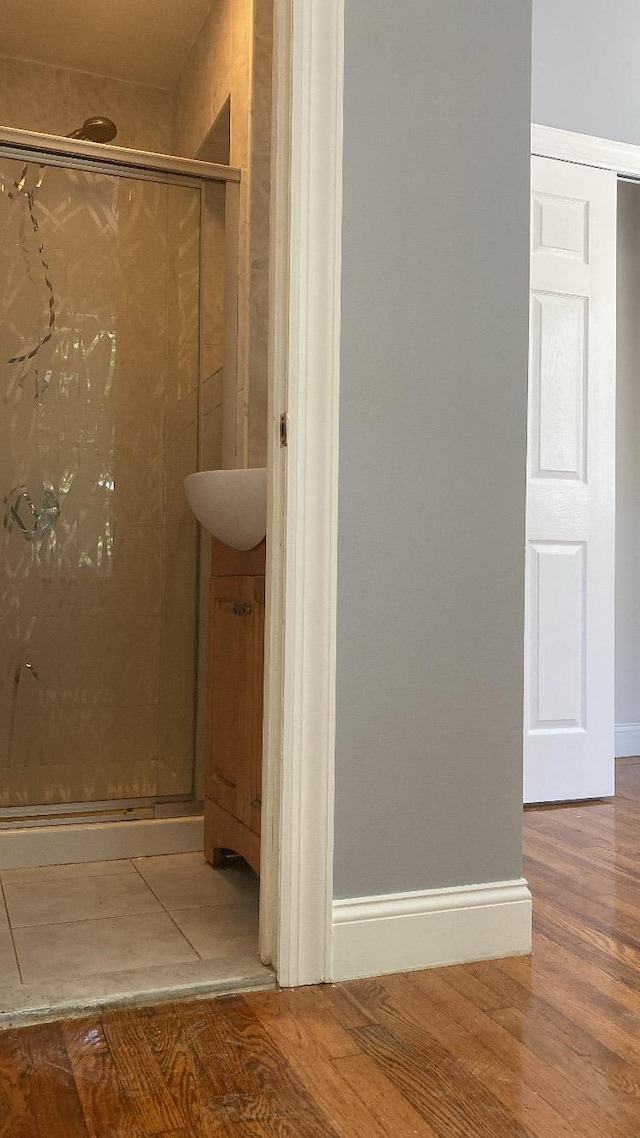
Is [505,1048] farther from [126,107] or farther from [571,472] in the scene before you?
[126,107]

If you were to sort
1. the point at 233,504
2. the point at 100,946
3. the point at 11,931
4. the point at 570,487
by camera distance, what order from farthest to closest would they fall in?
1. the point at 570,487
2. the point at 233,504
3. the point at 11,931
4. the point at 100,946

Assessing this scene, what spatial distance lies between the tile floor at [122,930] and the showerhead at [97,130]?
248cm

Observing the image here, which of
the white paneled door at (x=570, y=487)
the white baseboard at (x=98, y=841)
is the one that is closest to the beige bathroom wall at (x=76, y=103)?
the white paneled door at (x=570, y=487)

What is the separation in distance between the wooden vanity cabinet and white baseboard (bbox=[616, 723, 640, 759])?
6.96 feet

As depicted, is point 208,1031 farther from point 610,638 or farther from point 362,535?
point 610,638

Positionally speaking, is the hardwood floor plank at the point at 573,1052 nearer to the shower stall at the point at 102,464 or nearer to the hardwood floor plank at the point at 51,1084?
the hardwood floor plank at the point at 51,1084

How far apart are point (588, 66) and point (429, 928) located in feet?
9.19

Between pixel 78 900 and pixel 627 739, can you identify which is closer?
pixel 78 900

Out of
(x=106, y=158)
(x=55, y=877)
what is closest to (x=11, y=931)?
(x=55, y=877)

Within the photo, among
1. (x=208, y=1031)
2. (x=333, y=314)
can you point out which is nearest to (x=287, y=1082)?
(x=208, y=1031)

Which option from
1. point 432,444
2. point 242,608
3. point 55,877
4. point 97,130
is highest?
point 97,130

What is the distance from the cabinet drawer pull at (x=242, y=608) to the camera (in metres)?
2.09

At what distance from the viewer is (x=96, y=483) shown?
2699mm

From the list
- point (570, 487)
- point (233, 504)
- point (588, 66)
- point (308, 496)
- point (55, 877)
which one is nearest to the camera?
point (308, 496)
